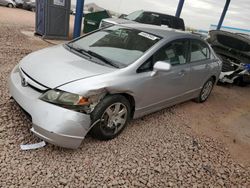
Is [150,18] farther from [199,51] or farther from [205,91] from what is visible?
[199,51]

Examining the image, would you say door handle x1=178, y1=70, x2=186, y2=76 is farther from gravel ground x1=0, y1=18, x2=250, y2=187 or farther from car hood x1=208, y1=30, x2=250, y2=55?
car hood x1=208, y1=30, x2=250, y2=55

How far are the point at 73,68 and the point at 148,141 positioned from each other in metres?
1.47

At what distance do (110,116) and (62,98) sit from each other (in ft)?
2.39

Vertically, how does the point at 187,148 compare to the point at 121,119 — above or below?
below

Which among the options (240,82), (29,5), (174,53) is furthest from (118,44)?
(29,5)

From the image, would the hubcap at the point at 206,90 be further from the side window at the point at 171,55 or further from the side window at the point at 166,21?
the side window at the point at 166,21

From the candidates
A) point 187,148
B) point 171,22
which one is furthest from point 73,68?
point 171,22

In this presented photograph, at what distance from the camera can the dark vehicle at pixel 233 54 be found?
7676 mm

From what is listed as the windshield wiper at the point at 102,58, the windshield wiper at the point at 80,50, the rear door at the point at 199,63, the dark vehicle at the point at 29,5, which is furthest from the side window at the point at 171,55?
the dark vehicle at the point at 29,5

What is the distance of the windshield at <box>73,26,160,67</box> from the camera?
11.6ft

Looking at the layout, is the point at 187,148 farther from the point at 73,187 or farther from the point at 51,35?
the point at 51,35

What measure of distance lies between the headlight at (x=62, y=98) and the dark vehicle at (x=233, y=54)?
5.99 metres

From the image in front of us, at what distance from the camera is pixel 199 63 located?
4.80 metres

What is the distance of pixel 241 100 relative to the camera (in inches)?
276
